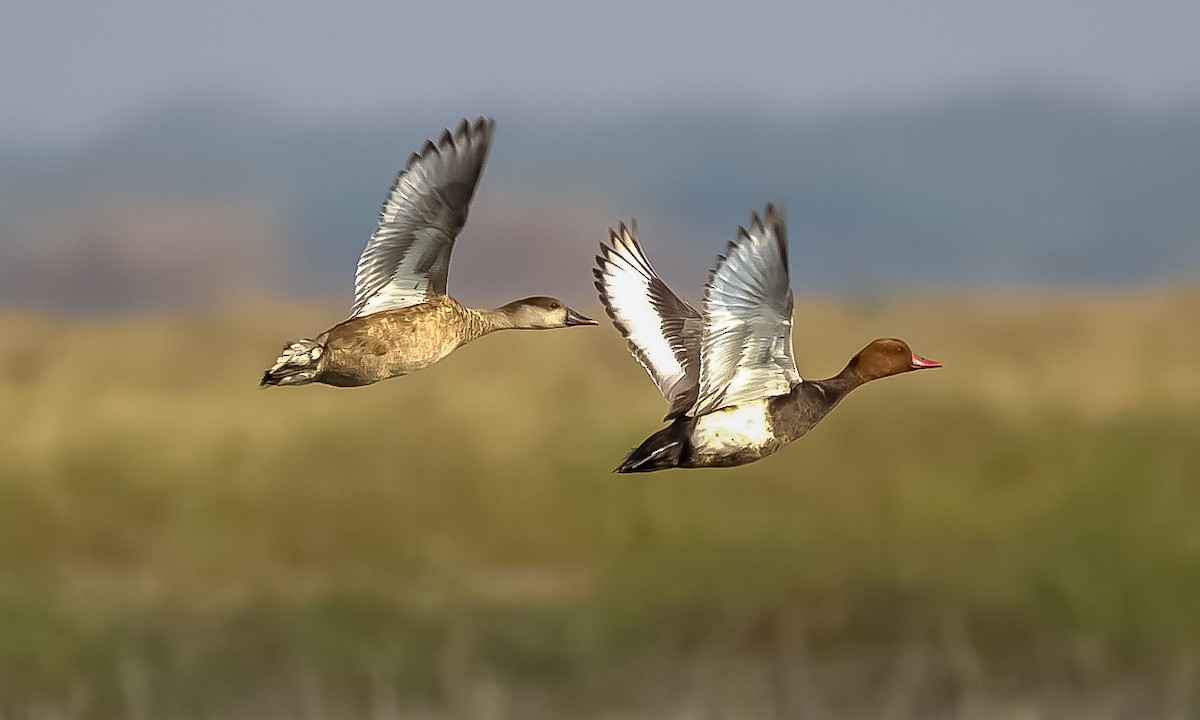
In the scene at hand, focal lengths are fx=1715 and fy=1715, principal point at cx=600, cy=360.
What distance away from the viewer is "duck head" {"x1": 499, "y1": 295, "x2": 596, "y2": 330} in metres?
11.8

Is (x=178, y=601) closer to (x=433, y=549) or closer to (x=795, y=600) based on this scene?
(x=433, y=549)

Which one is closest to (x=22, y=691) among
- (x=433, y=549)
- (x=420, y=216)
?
(x=433, y=549)

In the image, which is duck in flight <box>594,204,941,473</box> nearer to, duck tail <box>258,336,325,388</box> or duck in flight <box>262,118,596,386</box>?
duck in flight <box>262,118,596,386</box>

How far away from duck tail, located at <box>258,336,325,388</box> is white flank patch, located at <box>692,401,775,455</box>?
7.44 ft

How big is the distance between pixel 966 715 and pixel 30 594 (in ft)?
103

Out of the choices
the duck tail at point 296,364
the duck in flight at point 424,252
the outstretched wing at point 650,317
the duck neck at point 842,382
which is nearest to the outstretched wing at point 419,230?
the duck in flight at point 424,252

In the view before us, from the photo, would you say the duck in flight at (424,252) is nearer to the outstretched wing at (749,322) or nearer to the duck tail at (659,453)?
the duck tail at (659,453)

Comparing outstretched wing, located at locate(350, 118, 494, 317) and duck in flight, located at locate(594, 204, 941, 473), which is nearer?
duck in flight, located at locate(594, 204, 941, 473)

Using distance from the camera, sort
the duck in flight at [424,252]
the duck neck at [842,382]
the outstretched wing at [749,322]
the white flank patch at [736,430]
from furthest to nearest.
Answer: the duck in flight at [424,252] → the duck neck at [842,382] → the white flank patch at [736,430] → the outstretched wing at [749,322]

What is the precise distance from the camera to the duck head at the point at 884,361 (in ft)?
35.3

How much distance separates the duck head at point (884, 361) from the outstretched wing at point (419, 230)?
266 cm

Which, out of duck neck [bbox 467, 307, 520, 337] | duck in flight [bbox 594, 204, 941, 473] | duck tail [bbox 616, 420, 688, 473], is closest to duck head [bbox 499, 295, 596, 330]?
duck neck [bbox 467, 307, 520, 337]

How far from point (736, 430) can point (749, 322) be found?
662mm

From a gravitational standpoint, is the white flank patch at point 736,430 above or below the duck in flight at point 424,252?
below
